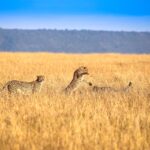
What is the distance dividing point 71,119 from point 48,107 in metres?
1.45

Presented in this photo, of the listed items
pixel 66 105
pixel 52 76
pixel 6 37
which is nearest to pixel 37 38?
pixel 6 37

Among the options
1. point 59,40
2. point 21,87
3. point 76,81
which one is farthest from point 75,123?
point 59,40

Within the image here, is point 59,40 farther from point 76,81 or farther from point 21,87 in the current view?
point 21,87

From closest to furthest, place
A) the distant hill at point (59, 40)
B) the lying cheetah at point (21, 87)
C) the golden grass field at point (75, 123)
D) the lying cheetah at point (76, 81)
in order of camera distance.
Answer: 1. the golden grass field at point (75, 123)
2. the lying cheetah at point (21, 87)
3. the lying cheetah at point (76, 81)
4. the distant hill at point (59, 40)

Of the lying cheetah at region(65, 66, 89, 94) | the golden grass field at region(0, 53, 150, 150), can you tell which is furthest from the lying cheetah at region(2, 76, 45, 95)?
the golden grass field at region(0, 53, 150, 150)

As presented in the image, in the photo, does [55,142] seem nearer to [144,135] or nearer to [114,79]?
[144,135]

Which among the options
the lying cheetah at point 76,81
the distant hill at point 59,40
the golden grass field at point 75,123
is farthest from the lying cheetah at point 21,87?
the distant hill at point 59,40

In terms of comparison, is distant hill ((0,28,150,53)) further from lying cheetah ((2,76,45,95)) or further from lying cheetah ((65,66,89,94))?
lying cheetah ((2,76,45,95))

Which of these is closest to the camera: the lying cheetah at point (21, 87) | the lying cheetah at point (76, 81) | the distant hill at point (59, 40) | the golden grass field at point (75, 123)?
the golden grass field at point (75, 123)

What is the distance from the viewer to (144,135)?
703cm

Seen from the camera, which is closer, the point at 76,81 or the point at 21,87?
the point at 21,87

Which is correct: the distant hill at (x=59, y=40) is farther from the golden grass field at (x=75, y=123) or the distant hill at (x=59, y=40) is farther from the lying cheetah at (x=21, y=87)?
the golden grass field at (x=75, y=123)

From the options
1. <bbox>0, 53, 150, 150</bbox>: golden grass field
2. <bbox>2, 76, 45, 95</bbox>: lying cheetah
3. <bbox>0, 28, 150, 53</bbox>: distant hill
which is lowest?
<bbox>0, 53, 150, 150</bbox>: golden grass field

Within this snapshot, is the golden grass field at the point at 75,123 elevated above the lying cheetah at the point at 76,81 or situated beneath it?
situated beneath
